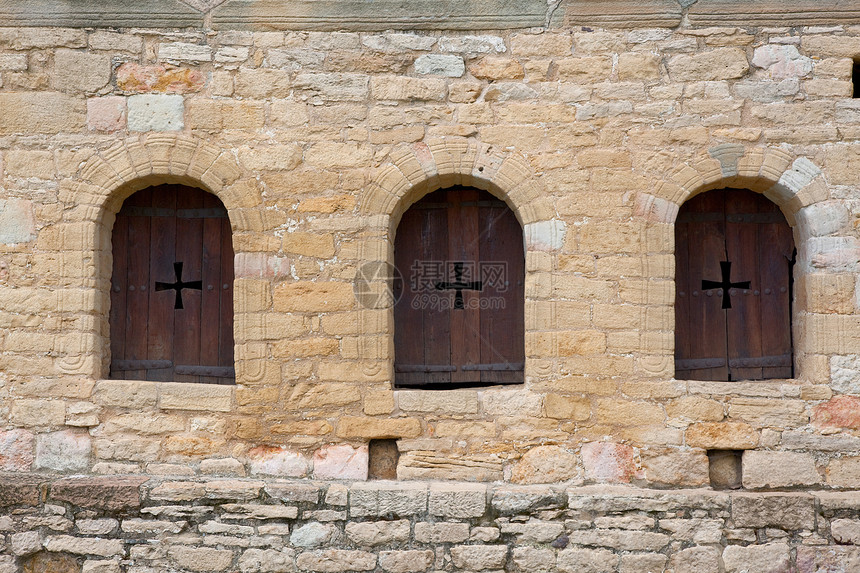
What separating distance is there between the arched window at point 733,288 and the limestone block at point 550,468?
957mm

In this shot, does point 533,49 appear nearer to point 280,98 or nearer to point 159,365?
point 280,98

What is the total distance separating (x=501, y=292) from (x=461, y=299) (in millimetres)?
267

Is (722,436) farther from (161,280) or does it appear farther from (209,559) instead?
(161,280)

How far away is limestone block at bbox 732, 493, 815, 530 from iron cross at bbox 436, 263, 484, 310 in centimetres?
199

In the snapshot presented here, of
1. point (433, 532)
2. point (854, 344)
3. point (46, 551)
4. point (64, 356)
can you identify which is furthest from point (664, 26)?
point (46, 551)

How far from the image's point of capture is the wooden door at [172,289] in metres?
4.67

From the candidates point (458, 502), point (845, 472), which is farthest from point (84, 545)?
point (845, 472)

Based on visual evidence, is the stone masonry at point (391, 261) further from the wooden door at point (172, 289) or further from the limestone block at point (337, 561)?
the wooden door at point (172, 289)

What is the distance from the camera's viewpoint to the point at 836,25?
4.36 metres

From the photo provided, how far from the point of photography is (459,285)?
4.68 meters

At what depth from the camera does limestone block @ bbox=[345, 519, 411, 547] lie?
4.20 meters

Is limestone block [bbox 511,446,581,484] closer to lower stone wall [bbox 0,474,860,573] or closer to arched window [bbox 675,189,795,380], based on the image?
lower stone wall [bbox 0,474,860,573]

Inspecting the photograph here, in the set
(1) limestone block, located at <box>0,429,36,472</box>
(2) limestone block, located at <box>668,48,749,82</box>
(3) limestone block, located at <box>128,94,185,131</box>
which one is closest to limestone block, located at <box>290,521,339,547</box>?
(1) limestone block, located at <box>0,429,36,472</box>

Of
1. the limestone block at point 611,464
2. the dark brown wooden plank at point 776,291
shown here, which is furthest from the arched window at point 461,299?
the dark brown wooden plank at point 776,291
